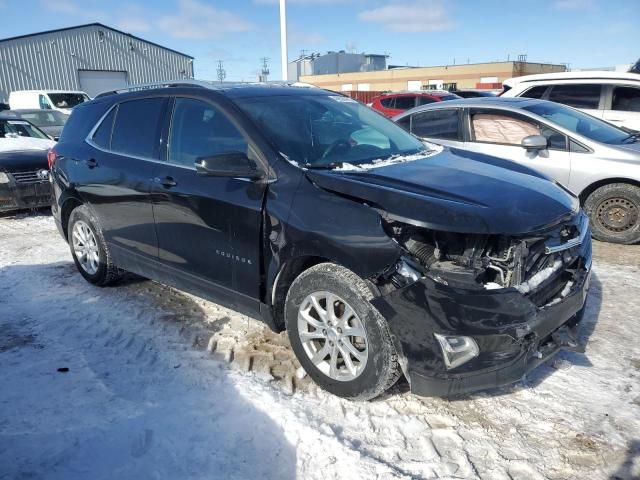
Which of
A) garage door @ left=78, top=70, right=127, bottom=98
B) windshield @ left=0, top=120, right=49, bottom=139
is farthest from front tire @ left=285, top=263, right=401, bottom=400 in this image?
garage door @ left=78, top=70, right=127, bottom=98

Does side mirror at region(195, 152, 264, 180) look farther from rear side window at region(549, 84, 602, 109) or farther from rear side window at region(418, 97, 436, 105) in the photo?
rear side window at region(418, 97, 436, 105)

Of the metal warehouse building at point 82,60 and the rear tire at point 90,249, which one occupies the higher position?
the metal warehouse building at point 82,60

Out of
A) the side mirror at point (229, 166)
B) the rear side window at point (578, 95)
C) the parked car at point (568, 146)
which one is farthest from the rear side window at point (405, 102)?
the side mirror at point (229, 166)

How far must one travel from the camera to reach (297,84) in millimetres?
4238

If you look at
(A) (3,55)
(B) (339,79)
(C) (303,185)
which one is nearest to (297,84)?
(C) (303,185)

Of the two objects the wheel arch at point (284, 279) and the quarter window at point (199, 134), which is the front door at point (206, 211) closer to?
the quarter window at point (199, 134)

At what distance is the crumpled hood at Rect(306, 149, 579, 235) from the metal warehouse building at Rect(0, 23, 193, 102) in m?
28.5

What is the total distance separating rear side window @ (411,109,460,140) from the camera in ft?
22.3

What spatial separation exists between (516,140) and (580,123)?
2.70 feet

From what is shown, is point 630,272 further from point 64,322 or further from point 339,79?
point 339,79

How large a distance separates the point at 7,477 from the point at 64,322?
1.80 m

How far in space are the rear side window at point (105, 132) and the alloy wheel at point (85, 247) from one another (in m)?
0.79

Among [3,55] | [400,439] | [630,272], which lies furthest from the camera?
[3,55]

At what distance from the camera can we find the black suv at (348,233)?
8.36ft
